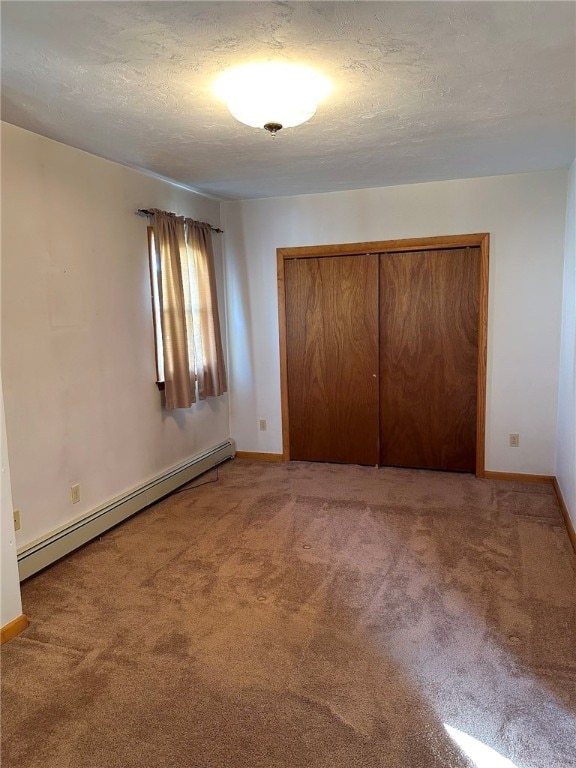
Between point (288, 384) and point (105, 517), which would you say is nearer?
point (105, 517)

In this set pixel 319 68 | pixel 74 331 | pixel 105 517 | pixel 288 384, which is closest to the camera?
pixel 319 68

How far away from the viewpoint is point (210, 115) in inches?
100

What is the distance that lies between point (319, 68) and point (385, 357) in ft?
9.00

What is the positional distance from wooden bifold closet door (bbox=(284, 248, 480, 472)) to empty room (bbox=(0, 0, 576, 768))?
25mm

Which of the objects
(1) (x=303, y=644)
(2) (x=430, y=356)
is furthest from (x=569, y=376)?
(1) (x=303, y=644)

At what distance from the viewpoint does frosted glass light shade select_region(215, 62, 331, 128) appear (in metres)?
2.09

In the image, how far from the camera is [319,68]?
208cm

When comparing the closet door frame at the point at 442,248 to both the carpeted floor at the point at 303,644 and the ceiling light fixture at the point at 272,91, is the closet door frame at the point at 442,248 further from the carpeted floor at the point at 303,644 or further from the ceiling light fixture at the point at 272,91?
the ceiling light fixture at the point at 272,91

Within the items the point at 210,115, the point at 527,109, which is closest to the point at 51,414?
the point at 210,115

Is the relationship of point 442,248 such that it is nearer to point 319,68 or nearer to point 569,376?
point 569,376

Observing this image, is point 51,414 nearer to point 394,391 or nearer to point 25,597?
point 25,597

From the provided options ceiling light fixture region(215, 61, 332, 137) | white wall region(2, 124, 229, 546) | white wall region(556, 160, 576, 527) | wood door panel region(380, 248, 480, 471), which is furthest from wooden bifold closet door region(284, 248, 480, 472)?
ceiling light fixture region(215, 61, 332, 137)

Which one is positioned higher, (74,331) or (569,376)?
(74,331)

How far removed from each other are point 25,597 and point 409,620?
1.88 metres
